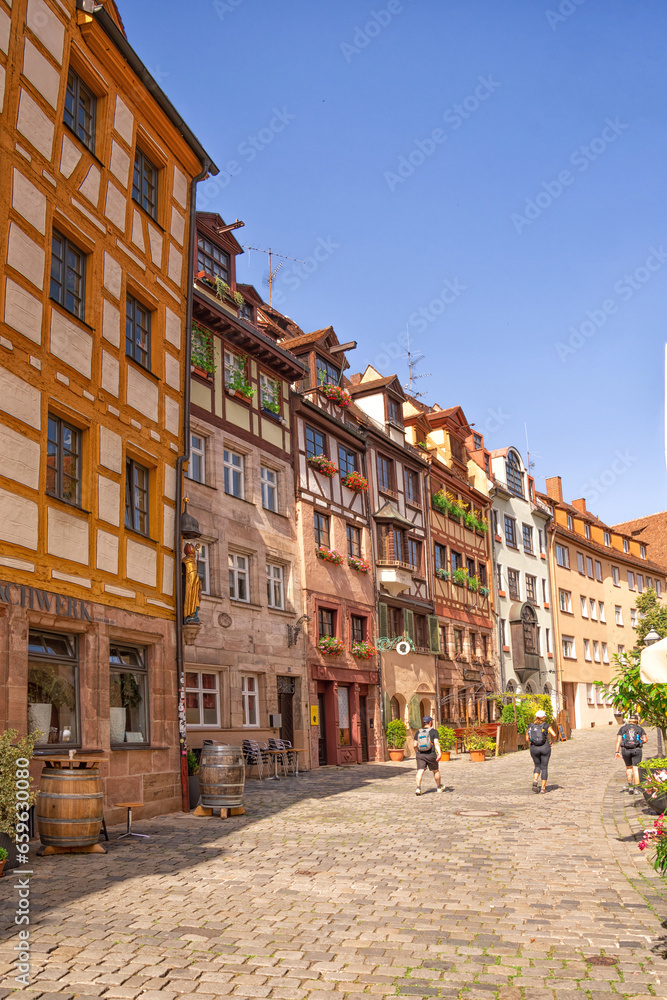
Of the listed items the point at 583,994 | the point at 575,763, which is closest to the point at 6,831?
the point at 583,994

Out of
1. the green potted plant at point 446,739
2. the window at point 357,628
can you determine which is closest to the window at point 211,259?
the window at point 357,628

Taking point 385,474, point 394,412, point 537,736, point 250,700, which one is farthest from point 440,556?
point 537,736

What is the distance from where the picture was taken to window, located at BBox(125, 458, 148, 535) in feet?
48.5

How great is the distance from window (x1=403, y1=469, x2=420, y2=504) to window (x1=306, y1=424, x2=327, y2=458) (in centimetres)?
652

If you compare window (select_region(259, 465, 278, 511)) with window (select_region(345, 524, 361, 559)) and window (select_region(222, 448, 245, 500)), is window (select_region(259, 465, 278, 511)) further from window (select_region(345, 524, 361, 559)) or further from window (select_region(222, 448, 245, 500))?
window (select_region(345, 524, 361, 559))

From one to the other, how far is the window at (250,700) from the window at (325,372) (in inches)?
390

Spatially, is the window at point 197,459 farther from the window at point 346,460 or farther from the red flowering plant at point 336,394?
the window at point 346,460

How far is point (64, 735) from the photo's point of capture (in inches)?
476

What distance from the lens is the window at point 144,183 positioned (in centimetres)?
1613

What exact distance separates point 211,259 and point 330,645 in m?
10.6

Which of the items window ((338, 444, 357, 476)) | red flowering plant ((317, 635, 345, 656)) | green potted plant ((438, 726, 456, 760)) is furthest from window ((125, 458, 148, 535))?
green potted plant ((438, 726, 456, 760))

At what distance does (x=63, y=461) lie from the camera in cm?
1302

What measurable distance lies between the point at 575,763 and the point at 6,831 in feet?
63.2

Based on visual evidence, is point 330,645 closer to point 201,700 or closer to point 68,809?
point 201,700
